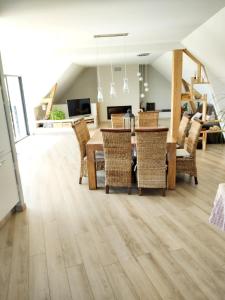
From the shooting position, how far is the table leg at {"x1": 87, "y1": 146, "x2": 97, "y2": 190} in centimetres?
348

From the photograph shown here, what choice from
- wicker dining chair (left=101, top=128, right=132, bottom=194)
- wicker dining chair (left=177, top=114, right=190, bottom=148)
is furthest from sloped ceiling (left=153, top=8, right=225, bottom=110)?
wicker dining chair (left=101, top=128, right=132, bottom=194)

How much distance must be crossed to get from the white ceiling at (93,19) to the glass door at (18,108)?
310cm

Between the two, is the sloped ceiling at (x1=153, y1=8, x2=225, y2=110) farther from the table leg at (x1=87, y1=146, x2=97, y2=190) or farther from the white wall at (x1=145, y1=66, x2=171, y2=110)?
the white wall at (x1=145, y1=66, x2=171, y2=110)

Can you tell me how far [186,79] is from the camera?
8648 mm

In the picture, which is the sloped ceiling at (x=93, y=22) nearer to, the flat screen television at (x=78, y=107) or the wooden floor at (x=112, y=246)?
the wooden floor at (x=112, y=246)

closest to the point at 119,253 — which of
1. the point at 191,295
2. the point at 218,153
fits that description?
the point at 191,295

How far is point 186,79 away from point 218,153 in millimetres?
4327

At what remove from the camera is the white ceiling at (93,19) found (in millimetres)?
2619

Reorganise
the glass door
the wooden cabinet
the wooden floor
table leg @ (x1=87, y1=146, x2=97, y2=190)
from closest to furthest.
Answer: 1. the wooden floor
2. the wooden cabinet
3. table leg @ (x1=87, y1=146, x2=97, y2=190)
4. the glass door

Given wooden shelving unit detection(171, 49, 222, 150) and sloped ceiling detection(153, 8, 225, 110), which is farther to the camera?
wooden shelving unit detection(171, 49, 222, 150)

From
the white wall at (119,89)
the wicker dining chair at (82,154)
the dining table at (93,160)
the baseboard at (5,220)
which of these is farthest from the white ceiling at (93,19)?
the white wall at (119,89)

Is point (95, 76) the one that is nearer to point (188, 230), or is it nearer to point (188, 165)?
point (188, 165)

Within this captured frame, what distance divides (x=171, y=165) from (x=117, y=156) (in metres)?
0.83

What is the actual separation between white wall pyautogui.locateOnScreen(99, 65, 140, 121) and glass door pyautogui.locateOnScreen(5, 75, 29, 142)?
358 centimetres
